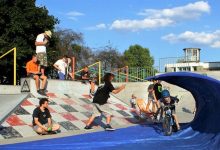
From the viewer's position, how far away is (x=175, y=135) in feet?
41.5

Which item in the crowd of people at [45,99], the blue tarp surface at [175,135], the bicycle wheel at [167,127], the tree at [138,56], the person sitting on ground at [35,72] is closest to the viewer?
the blue tarp surface at [175,135]

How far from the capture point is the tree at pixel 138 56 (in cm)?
7519

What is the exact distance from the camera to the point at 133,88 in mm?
24281

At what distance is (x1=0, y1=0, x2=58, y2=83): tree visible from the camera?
2997 cm

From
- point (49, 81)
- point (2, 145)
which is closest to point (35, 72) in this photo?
point (49, 81)

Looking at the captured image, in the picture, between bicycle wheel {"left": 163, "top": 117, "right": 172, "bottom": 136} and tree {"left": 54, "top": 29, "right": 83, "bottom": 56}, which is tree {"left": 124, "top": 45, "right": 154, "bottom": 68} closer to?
tree {"left": 54, "top": 29, "right": 83, "bottom": 56}

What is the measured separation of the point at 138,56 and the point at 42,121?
65170 mm

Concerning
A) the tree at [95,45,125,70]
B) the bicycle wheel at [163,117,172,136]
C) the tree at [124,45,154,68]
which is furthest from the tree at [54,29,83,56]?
the bicycle wheel at [163,117,172,136]

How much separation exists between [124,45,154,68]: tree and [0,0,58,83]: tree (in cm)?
4198

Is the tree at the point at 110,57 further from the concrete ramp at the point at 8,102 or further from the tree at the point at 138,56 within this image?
the concrete ramp at the point at 8,102

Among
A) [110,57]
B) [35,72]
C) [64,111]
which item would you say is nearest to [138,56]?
[110,57]

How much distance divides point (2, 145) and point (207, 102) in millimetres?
6537

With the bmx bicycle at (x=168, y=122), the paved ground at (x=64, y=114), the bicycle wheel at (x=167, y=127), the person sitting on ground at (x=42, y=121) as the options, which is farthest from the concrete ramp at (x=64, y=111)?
the bicycle wheel at (x=167, y=127)

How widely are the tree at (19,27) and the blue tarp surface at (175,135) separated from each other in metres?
17.3
